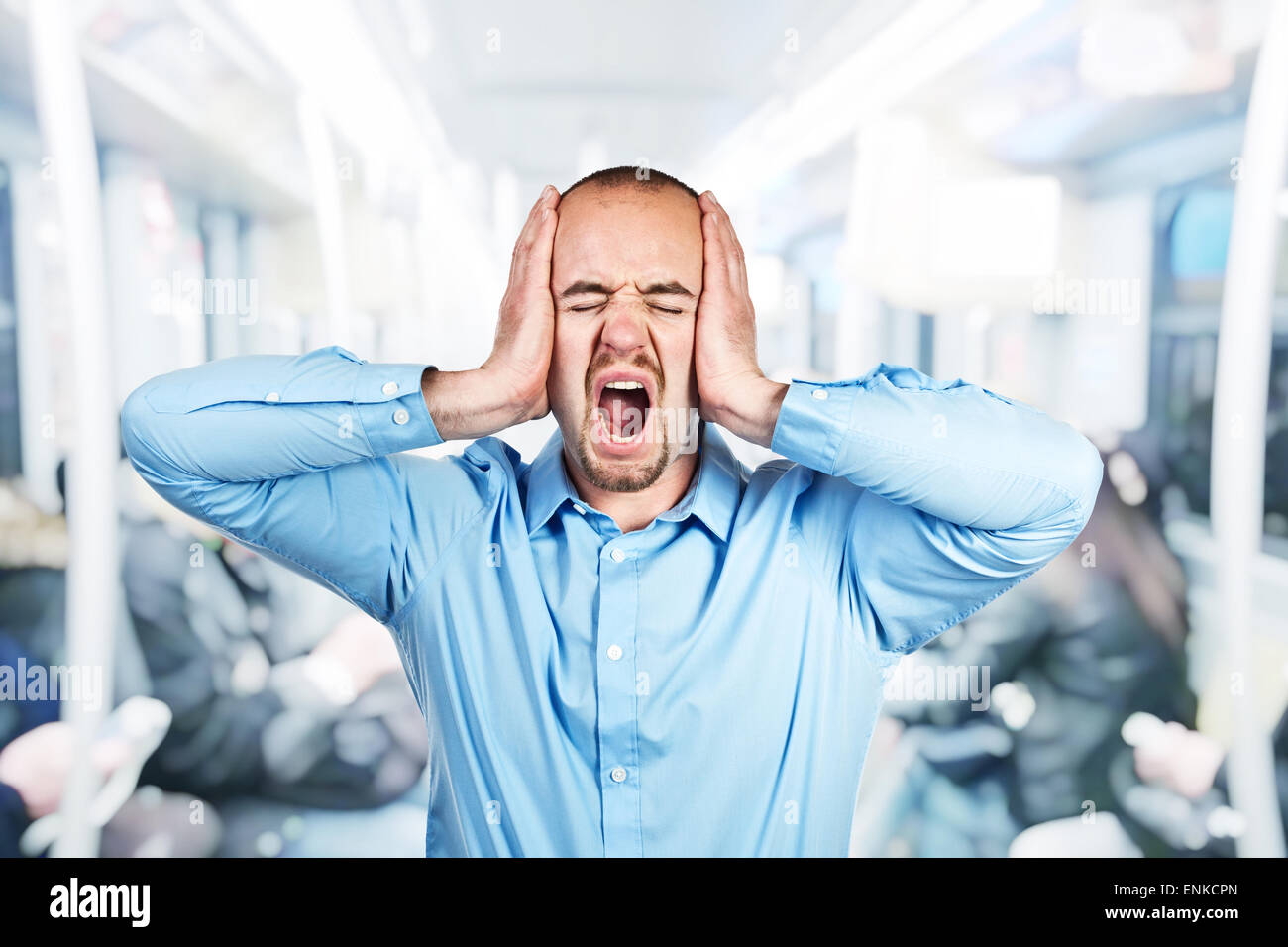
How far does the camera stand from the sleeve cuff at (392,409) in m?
1.26

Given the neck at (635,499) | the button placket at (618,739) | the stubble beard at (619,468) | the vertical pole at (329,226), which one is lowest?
the button placket at (618,739)

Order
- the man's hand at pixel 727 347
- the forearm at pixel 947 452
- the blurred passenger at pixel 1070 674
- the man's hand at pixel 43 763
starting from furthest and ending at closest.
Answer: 1. the blurred passenger at pixel 1070 674
2. the man's hand at pixel 43 763
3. the man's hand at pixel 727 347
4. the forearm at pixel 947 452

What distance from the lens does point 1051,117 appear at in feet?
9.25

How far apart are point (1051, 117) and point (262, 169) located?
87.1 inches

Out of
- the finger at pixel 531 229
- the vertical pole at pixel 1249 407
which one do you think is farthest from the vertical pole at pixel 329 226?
the vertical pole at pixel 1249 407

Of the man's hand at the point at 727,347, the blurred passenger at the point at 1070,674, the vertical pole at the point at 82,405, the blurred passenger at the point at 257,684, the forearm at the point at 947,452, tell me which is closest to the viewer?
the forearm at the point at 947,452

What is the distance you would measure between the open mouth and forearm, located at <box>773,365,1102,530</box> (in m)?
0.24

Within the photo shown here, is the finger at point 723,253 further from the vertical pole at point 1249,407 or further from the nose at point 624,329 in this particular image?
the vertical pole at point 1249,407

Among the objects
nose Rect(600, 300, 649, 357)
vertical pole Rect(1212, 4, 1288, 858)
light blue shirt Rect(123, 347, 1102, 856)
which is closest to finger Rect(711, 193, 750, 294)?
nose Rect(600, 300, 649, 357)

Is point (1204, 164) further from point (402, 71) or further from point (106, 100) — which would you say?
point (106, 100)

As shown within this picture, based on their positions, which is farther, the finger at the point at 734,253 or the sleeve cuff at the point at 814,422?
the finger at the point at 734,253

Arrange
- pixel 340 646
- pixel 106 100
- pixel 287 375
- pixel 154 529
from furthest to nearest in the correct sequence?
pixel 340 646 → pixel 154 529 → pixel 106 100 → pixel 287 375

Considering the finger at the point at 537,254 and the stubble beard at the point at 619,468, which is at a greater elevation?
the finger at the point at 537,254
